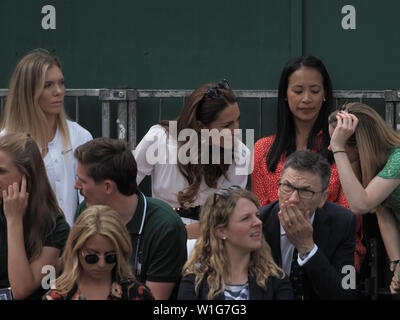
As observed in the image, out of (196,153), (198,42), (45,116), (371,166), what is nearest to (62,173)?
(45,116)

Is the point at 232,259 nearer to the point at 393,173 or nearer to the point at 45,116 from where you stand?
the point at 393,173

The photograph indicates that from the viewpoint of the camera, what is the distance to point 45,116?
5.21m

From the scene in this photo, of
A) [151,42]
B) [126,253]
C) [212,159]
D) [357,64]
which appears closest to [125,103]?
[151,42]

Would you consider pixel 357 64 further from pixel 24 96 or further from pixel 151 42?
pixel 24 96

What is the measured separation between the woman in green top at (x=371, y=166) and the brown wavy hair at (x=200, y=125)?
0.71 meters

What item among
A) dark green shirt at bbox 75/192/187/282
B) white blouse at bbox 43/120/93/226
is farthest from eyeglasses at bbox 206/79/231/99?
dark green shirt at bbox 75/192/187/282

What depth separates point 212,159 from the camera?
508 cm

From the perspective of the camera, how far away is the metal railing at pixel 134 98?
577 cm

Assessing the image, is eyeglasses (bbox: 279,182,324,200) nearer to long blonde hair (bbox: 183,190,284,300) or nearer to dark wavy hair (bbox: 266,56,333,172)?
long blonde hair (bbox: 183,190,284,300)

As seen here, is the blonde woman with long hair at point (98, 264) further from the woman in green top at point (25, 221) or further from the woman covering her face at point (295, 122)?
the woman covering her face at point (295, 122)

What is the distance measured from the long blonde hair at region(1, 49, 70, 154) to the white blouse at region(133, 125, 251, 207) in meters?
0.55

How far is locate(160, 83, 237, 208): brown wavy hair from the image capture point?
197 inches

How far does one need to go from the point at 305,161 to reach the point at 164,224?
2.88 ft

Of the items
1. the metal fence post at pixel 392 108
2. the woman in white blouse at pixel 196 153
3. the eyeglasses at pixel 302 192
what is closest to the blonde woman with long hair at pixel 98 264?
the eyeglasses at pixel 302 192
